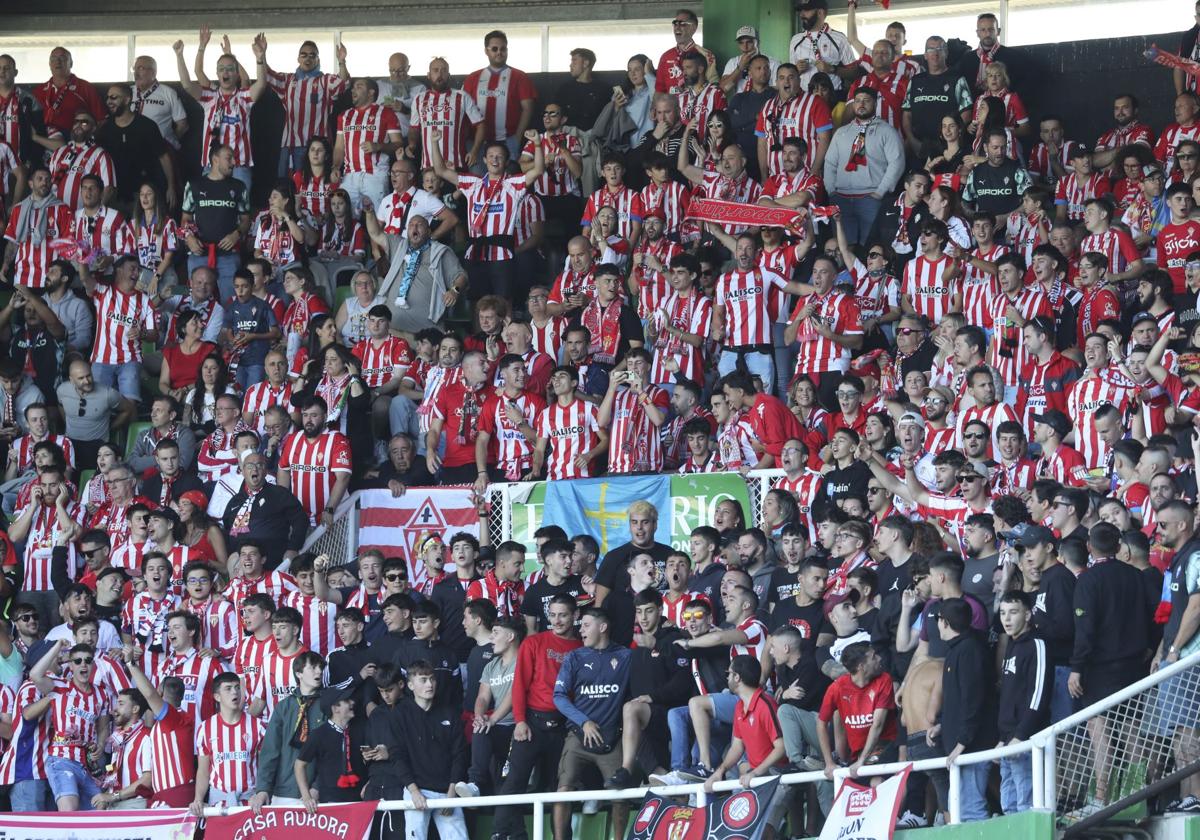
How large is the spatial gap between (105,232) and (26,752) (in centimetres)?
669

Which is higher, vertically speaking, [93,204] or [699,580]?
[93,204]

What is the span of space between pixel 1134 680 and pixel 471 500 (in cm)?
664

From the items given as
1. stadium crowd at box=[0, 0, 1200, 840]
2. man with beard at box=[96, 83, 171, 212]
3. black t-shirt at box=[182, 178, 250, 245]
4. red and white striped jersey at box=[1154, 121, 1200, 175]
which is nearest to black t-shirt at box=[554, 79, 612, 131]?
stadium crowd at box=[0, 0, 1200, 840]

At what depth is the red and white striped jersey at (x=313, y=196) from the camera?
19453mm

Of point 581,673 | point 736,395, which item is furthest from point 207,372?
point 581,673

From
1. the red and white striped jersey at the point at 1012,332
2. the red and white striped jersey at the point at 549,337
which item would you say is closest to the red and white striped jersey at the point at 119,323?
the red and white striped jersey at the point at 549,337

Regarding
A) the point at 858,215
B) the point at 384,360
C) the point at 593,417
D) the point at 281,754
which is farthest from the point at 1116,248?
the point at 281,754

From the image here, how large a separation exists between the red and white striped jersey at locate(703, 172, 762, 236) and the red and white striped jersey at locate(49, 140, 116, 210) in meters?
6.22

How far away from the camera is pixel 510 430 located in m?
16.3

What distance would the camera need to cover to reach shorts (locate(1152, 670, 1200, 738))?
1000 centimetres

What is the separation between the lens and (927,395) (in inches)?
573

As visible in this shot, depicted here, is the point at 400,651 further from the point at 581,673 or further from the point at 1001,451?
the point at 1001,451

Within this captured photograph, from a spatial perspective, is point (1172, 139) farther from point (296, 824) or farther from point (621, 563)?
point (296, 824)

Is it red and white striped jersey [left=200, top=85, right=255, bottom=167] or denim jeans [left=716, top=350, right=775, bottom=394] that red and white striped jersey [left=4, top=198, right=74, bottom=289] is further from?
denim jeans [left=716, top=350, right=775, bottom=394]
